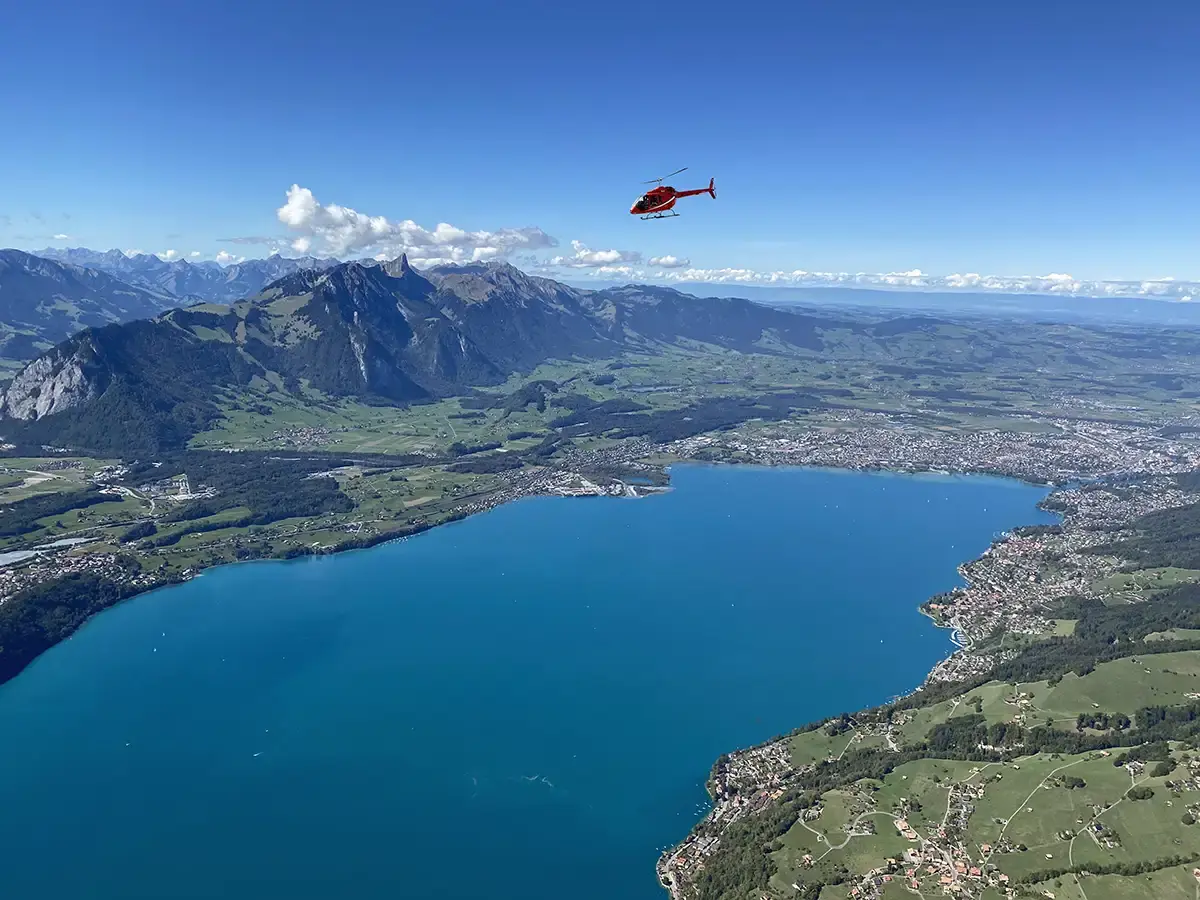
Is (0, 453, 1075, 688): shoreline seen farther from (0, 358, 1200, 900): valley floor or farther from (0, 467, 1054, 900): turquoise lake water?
(0, 467, 1054, 900): turquoise lake water

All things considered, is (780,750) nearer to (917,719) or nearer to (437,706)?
(917,719)

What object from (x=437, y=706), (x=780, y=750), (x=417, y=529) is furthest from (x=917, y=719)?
(x=417, y=529)

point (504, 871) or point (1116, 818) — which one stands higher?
point (1116, 818)

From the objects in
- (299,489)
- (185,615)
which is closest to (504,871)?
(185,615)

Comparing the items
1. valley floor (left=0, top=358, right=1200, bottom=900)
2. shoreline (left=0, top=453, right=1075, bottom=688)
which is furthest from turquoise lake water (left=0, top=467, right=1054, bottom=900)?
valley floor (left=0, top=358, right=1200, bottom=900)

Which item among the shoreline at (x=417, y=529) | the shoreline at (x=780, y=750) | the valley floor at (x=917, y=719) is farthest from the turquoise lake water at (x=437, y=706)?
the valley floor at (x=917, y=719)

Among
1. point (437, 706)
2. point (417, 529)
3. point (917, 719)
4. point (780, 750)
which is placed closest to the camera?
point (780, 750)

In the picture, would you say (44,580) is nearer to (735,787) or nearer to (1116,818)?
(735,787)

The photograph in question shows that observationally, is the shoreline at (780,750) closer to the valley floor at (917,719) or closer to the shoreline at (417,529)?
the valley floor at (917,719)
